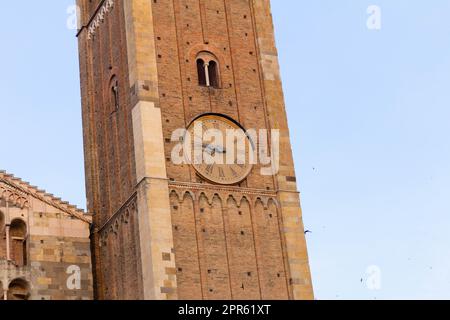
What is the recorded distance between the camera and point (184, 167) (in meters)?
33.0

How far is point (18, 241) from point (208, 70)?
24.8 ft

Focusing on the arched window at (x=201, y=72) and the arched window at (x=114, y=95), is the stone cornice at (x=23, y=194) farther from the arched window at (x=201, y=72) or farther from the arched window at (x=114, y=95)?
the arched window at (x=201, y=72)

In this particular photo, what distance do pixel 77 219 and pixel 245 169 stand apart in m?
5.20

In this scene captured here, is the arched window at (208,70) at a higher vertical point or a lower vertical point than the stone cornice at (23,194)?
higher

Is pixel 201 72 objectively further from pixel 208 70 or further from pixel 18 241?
pixel 18 241

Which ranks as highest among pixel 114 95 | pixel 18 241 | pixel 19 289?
pixel 114 95

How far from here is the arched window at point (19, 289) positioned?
1291 inches

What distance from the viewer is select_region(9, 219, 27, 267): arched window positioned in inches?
1321

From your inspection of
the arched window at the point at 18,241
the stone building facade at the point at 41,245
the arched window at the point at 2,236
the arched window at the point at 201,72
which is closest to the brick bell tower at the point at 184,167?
the arched window at the point at 201,72

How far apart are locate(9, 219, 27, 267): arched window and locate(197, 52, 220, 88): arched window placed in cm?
672

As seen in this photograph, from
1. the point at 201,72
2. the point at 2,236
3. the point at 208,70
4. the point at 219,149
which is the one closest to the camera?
the point at 2,236

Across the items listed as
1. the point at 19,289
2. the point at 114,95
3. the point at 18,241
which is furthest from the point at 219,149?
the point at 19,289
